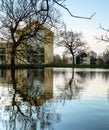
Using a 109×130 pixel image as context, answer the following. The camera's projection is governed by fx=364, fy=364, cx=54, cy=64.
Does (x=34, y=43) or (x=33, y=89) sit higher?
(x=34, y=43)

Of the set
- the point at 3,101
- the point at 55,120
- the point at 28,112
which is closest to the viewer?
the point at 55,120

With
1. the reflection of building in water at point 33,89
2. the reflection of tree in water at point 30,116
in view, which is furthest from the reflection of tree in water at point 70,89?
the reflection of tree in water at point 30,116

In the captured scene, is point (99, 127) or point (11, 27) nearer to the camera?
point (99, 127)

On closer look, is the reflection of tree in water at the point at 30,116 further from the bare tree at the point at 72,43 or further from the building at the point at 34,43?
the bare tree at the point at 72,43

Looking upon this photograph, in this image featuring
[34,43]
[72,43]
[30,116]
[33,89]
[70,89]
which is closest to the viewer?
[30,116]

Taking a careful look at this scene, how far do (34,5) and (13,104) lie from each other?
575 centimetres

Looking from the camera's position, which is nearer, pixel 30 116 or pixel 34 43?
pixel 30 116

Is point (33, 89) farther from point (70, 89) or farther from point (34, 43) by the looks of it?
point (34, 43)

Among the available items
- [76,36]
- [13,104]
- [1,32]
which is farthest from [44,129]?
[76,36]

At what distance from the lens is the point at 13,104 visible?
1146 centimetres

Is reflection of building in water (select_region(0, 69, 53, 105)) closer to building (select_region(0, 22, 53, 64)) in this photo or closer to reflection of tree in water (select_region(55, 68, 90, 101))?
reflection of tree in water (select_region(55, 68, 90, 101))

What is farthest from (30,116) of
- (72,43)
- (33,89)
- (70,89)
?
(72,43)

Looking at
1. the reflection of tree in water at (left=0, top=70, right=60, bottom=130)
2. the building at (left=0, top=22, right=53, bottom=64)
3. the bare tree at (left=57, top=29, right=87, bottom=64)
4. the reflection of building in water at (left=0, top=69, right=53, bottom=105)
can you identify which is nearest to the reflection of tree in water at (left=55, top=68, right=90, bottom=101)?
the reflection of building in water at (left=0, top=69, right=53, bottom=105)

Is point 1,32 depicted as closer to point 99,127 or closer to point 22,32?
point 22,32
